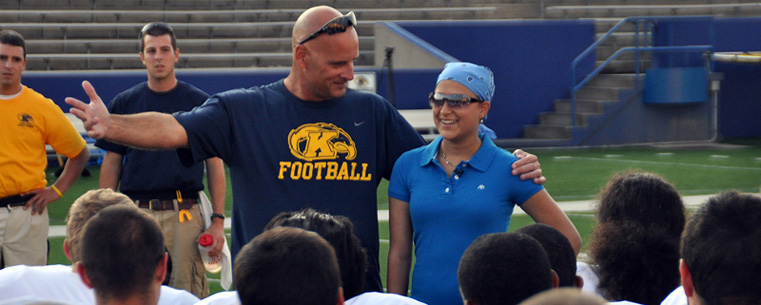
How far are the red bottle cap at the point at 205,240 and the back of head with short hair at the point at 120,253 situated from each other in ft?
8.93

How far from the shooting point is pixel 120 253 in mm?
2744

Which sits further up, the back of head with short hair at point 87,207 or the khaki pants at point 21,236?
the back of head with short hair at point 87,207

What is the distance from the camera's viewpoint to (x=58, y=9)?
2058cm

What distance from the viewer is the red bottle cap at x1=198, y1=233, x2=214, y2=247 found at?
556 cm

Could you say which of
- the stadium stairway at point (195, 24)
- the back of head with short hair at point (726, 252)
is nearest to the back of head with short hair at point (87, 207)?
the back of head with short hair at point (726, 252)

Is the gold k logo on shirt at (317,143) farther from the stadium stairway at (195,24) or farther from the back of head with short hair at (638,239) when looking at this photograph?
the stadium stairway at (195,24)

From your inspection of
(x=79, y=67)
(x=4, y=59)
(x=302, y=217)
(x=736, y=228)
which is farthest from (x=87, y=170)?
(x=736, y=228)

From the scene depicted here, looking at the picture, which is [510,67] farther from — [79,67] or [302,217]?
[302,217]

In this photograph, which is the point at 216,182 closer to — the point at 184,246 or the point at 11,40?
the point at 184,246

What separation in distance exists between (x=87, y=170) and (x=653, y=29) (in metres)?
11.2

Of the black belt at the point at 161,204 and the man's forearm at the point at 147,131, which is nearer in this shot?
the man's forearm at the point at 147,131

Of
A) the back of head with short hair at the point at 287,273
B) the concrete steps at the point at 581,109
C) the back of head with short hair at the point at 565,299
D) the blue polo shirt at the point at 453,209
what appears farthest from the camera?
the concrete steps at the point at 581,109

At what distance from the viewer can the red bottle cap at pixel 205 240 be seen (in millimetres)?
5562

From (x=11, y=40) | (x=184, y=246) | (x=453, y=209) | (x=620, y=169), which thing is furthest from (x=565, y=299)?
(x=620, y=169)
